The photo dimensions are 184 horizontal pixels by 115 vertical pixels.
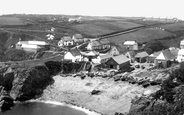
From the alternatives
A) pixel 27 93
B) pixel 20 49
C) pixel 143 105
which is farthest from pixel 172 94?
pixel 20 49

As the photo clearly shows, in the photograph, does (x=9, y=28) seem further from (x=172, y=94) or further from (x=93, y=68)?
(x=172, y=94)

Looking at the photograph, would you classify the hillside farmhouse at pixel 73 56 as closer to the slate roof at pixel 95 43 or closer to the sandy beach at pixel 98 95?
the sandy beach at pixel 98 95

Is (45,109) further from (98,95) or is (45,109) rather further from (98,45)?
(98,45)

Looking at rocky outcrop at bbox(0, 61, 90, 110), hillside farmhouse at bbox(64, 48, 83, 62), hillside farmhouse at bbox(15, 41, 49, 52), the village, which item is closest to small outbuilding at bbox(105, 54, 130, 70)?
the village

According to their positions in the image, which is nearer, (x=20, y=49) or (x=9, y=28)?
(x=20, y=49)

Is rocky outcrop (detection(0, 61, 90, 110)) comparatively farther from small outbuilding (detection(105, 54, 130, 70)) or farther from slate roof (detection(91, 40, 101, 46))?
slate roof (detection(91, 40, 101, 46))

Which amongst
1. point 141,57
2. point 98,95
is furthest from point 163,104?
point 141,57

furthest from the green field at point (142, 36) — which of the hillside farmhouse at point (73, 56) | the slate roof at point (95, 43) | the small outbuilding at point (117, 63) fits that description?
the small outbuilding at point (117, 63)

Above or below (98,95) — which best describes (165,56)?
above
